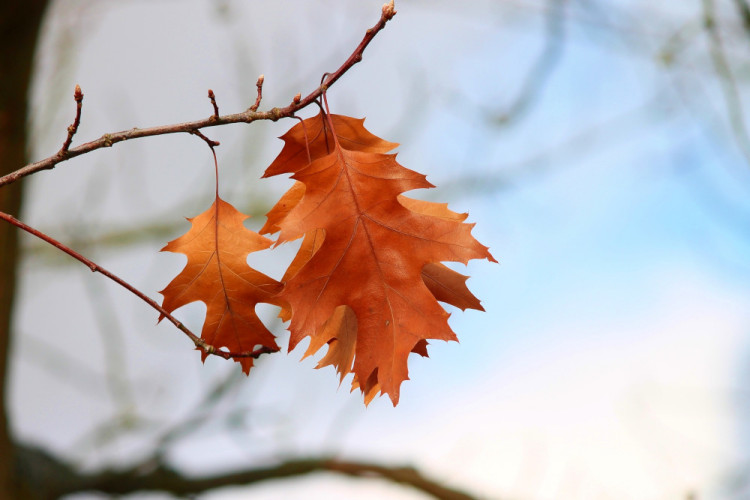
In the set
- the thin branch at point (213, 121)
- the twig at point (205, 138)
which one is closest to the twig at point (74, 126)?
the thin branch at point (213, 121)

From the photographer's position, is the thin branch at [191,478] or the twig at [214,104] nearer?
the twig at [214,104]

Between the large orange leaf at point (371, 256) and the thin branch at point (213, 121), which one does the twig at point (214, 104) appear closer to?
the thin branch at point (213, 121)

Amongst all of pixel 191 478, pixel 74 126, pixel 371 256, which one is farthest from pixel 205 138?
pixel 191 478

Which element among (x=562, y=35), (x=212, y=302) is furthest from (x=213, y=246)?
(x=562, y=35)

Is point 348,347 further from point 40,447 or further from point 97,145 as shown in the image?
point 40,447

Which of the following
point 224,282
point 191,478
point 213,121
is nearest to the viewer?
point 213,121

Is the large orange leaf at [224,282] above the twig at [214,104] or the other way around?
the other way around

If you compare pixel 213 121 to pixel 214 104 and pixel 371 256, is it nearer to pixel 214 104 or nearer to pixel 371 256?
pixel 214 104
